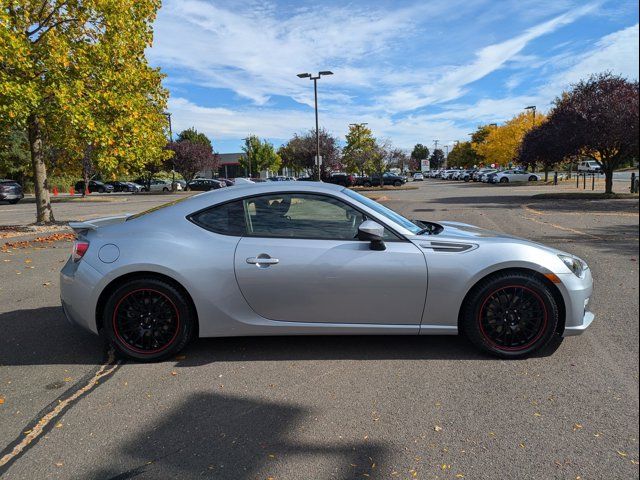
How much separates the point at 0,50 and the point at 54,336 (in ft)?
28.1

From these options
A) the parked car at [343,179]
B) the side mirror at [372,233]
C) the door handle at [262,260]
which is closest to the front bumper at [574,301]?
the side mirror at [372,233]

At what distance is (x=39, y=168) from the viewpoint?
553 inches

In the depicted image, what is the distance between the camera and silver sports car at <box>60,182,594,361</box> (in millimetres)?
3723

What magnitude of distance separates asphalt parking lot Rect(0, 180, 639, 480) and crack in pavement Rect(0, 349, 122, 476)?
0.5 inches

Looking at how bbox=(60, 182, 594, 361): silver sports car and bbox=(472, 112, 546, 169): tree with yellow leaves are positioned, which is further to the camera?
bbox=(472, 112, 546, 169): tree with yellow leaves

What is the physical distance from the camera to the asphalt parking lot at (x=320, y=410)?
257 centimetres

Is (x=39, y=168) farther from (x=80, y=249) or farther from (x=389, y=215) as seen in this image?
(x=389, y=215)

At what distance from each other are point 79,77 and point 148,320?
1067 cm

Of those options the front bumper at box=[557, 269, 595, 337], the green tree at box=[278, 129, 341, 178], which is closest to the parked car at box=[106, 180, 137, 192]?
the green tree at box=[278, 129, 341, 178]

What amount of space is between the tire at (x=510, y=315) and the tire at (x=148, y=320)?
2307mm

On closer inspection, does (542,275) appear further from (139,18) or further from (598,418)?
(139,18)

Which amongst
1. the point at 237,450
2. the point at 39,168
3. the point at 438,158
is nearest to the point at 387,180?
the point at 39,168

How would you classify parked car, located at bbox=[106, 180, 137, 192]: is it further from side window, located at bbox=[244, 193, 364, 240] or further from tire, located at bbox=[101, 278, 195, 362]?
side window, located at bbox=[244, 193, 364, 240]

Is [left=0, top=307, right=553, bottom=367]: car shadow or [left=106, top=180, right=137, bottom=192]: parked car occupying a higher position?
[left=106, top=180, right=137, bottom=192]: parked car
